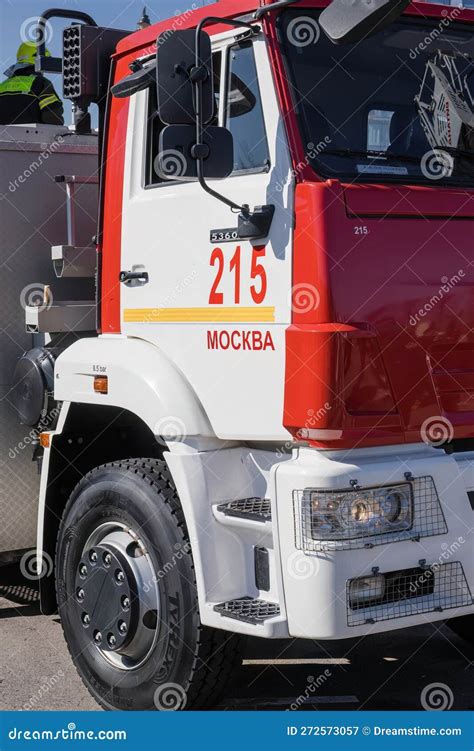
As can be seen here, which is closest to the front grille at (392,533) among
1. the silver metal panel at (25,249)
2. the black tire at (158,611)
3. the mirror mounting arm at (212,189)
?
the black tire at (158,611)

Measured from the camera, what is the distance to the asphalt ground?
476 centimetres

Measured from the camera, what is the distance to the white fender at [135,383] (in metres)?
4.17

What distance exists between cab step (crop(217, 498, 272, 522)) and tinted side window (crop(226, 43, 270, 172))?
4.14ft

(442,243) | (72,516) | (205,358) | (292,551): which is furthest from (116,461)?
(442,243)

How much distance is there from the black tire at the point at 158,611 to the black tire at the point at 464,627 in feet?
4.63

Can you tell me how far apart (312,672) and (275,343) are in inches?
80.2

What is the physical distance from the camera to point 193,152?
3797mm

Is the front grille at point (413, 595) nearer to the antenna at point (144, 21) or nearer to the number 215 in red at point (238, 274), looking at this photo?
the number 215 in red at point (238, 274)

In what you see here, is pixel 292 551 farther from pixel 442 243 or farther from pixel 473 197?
pixel 473 197

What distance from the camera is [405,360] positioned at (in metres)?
3.83

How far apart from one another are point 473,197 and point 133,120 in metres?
1.52

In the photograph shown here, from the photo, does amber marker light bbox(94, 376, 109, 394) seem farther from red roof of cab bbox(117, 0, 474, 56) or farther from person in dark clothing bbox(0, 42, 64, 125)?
person in dark clothing bbox(0, 42, 64, 125)

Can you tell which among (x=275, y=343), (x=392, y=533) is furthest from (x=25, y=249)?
(x=392, y=533)

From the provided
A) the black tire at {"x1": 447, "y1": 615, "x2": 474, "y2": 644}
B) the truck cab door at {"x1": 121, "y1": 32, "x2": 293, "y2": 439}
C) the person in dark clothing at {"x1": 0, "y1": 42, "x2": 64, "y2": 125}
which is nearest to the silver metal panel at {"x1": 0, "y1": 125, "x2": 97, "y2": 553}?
the person in dark clothing at {"x1": 0, "y1": 42, "x2": 64, "y2": 125}
